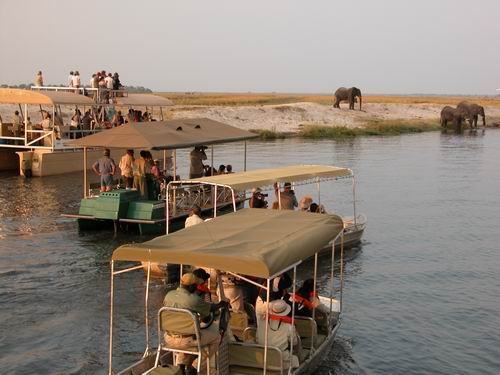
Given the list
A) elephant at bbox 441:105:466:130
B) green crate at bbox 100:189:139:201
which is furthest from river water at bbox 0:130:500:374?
elephant at bbox 441:105:466:130

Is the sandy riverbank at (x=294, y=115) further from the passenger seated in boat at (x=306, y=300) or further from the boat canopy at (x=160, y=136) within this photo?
the passenger seated in boat at (x=306, y=300)

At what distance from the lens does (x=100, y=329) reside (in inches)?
555

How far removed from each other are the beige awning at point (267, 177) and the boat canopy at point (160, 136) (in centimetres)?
331

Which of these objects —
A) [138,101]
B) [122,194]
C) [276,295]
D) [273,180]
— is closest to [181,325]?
[276,295]

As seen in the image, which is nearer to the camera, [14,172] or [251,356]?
[251,356]

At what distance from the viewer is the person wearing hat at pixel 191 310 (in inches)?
363

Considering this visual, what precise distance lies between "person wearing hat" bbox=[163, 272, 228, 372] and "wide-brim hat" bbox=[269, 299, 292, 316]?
1036 millimetres

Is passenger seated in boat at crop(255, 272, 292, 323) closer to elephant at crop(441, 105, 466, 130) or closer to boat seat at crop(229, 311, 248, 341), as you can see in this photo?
boat seat at crop(229, 311, 248, 341)

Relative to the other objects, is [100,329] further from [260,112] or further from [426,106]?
[426,106]

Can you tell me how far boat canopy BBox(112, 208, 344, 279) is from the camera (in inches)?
350

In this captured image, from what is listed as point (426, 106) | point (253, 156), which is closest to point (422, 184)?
point (253, 156)

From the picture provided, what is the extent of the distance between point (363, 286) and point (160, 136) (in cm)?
767

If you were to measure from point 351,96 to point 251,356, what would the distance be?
248 feet

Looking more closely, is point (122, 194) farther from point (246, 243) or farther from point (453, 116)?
point (453, 116)
